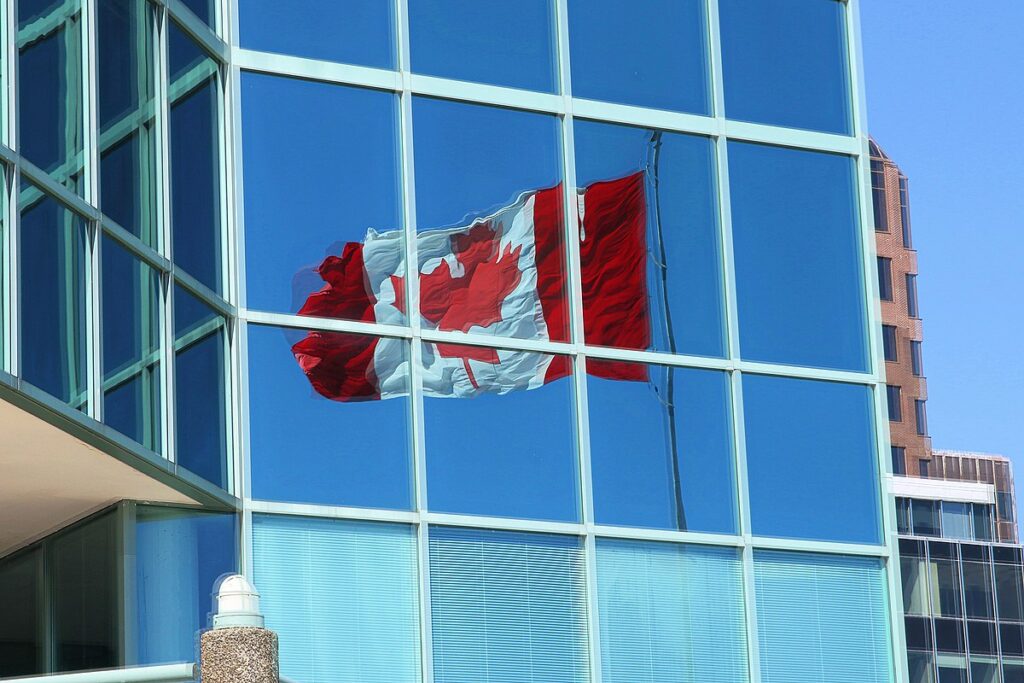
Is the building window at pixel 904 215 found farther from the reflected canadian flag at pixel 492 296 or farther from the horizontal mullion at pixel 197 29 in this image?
the horizontal mullion at pixel 197 29

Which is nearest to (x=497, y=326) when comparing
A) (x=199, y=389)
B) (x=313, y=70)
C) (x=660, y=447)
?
(x=660, y=447)

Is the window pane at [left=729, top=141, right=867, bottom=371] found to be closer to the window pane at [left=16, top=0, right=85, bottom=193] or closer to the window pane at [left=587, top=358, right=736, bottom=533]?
the window pane at [left=587, top=358, right=736, bottom=533]

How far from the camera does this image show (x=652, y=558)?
660 inches

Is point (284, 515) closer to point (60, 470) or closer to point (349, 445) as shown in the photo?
point (349, 445)

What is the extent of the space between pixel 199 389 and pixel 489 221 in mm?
2995

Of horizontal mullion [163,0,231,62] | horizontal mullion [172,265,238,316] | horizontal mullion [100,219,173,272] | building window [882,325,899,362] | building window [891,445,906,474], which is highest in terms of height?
building window [882,325,899,362]

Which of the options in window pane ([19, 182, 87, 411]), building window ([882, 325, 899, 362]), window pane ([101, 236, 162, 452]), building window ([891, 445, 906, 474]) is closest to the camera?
window pane ([19, 182, 87, 411])

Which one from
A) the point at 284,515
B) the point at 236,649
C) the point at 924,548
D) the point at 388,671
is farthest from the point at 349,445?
the point at 924,548

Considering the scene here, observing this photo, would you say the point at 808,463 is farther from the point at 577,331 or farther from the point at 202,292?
the point at 202,292

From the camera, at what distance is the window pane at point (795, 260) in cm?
1770

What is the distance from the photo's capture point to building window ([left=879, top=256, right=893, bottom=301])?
110 meters

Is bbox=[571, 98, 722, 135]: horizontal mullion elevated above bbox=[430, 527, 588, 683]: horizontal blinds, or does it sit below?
above

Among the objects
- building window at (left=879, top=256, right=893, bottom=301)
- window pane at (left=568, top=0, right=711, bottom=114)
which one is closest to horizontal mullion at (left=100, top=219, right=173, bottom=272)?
window pane at (left=568, top=0, right=711, bottom=114)

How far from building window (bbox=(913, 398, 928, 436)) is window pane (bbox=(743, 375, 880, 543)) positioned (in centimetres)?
9141
